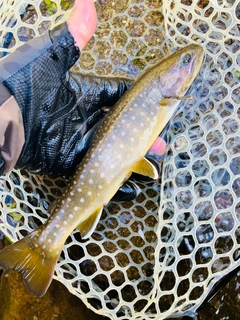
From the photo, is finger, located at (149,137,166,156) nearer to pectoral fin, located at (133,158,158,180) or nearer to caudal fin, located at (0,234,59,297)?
pectoral fin, located at (133,158,158,180)

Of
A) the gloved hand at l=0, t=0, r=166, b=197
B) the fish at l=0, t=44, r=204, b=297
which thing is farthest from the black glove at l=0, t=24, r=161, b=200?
the fish at l=0, t=44, r=204, b=297

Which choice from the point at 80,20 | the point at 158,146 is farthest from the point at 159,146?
the point at 80,20

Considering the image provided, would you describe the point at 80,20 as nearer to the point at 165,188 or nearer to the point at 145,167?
the point at 145,167

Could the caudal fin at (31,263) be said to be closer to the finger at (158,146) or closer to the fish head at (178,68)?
the finger at (158,146)

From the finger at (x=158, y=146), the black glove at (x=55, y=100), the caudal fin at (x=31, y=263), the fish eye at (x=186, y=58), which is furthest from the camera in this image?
the finger at (x=158, y=146)

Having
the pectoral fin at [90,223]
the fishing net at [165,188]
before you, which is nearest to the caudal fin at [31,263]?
the pectoral fin at [90,223]
